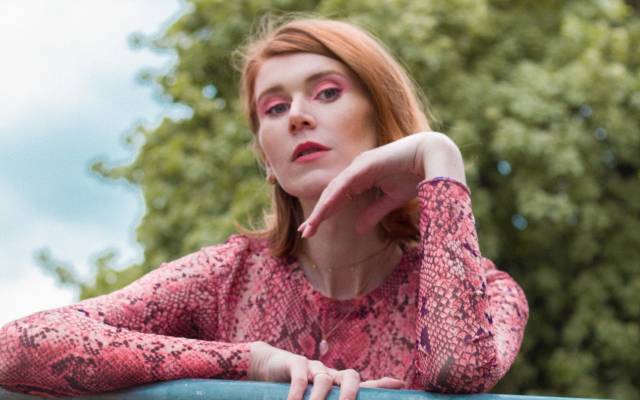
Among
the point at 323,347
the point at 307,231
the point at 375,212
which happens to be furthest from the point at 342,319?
the point at 307,231

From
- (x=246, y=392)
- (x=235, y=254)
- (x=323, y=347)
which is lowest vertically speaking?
(x=323, y=347)

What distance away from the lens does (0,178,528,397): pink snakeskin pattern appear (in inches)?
69.4

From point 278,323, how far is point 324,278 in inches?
6.7

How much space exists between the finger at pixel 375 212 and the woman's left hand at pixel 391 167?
7 centimetres

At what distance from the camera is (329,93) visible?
2289mm

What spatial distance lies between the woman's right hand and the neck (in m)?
0.55

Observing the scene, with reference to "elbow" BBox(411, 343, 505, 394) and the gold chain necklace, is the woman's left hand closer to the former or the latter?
the gold chain necklace

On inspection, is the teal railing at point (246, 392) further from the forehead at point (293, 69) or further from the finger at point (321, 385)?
the forehead at point (293, 69)

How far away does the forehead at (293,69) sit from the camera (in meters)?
2.30

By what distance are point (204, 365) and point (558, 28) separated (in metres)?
8.76

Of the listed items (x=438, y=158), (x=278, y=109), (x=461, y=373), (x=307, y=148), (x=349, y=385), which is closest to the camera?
(x=349, y=385)

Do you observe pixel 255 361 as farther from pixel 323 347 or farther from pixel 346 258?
pixel 346 258

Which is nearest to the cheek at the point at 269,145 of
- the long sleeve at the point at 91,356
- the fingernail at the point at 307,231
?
the fingernail at the point at 307,231

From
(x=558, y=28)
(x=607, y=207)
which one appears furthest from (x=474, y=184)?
(x=558, y=28)
